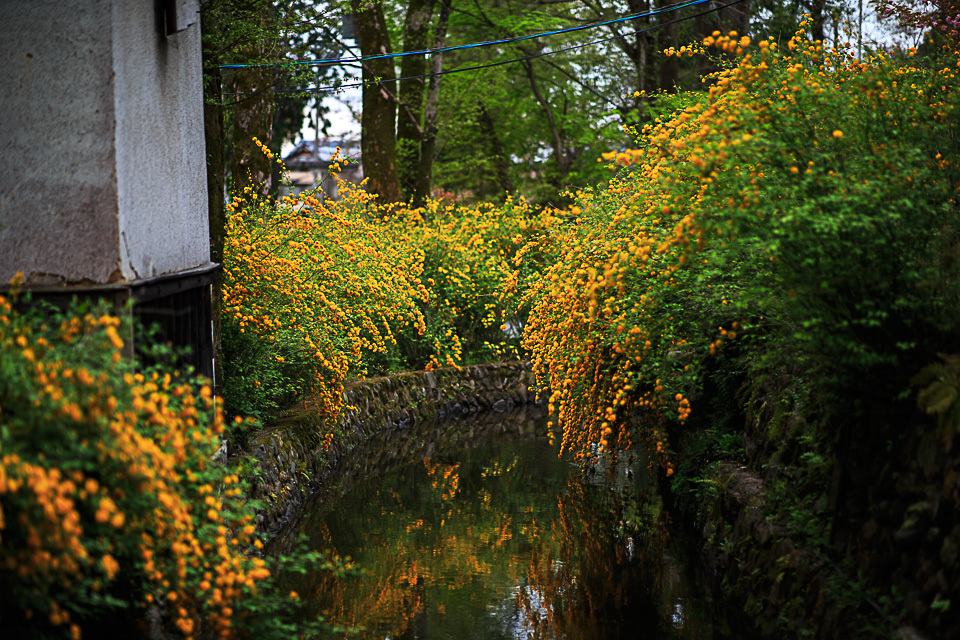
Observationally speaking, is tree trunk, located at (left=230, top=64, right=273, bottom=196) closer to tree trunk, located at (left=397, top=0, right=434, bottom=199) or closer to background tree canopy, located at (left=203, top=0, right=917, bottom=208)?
background tree canopy, located at (left=203, top=0, right=917, bottom=208)

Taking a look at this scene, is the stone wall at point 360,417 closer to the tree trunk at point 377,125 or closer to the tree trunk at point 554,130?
the tree trunk at point 377,125

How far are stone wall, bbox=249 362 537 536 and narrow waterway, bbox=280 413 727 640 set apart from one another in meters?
0.30

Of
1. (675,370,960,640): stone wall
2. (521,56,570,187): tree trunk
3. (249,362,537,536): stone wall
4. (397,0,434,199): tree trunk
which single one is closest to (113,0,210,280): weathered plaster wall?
(249,362,537,536): stone wall

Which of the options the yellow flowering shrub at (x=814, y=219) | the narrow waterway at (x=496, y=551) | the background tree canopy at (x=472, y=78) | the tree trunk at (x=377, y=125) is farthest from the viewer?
the tree trunk at (x=377, y=125)

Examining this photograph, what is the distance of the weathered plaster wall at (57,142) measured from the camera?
5695 mm

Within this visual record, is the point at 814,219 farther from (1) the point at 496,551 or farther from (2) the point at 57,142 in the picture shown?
(1) the point at 496,551

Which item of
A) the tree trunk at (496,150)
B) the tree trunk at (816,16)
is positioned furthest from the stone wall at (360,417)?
the tree trunk at (496,150)

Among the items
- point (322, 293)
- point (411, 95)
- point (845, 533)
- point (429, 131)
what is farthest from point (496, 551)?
point (411, 95)

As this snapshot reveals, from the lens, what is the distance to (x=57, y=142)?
5719mm

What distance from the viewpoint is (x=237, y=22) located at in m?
9.41

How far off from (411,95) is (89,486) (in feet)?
63.2

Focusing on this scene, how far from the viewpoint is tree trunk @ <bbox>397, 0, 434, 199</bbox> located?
21.2 meters

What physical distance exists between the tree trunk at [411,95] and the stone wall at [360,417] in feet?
18.8

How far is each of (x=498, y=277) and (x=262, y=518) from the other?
1016cm
